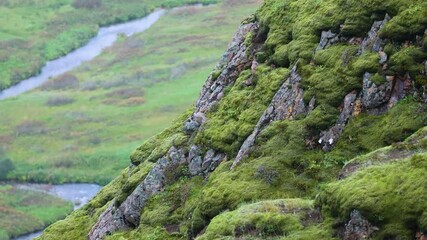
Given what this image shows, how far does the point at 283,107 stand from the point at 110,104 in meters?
106

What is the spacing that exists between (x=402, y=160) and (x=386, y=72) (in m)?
7.97

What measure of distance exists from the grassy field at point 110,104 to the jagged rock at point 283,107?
73.7 metres

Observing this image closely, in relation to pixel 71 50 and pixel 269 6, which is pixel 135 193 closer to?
pixel 269 6

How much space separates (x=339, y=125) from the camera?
3069 cm

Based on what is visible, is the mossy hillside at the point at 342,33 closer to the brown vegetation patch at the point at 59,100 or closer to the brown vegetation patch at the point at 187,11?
the brown vegetation patch at the point at 59,100

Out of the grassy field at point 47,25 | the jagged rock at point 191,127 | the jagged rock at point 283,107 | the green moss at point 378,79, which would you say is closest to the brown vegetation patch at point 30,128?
the grassy field at point 47,25

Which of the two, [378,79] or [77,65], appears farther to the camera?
[77,65]

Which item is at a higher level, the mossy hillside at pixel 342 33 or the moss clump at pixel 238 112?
the mossy hillside at pixel 342 33

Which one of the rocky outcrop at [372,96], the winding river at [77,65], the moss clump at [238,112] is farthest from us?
the winding river at [77,65]

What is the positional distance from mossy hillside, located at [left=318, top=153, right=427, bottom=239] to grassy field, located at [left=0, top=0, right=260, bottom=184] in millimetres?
85823

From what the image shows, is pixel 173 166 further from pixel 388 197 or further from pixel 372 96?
pixel 388 197

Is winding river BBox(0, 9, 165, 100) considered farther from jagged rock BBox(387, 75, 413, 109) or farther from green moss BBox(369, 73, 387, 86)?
jagged rock BBox(387, 75, 413, 109)

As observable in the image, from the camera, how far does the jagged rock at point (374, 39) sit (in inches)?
1238

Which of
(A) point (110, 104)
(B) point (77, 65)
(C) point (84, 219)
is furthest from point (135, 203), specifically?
(B) point (77, 65)
